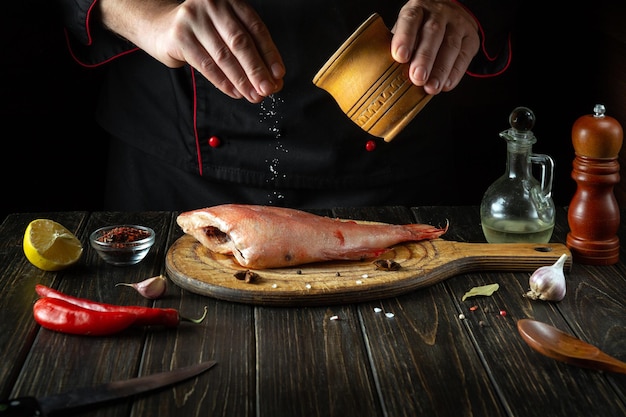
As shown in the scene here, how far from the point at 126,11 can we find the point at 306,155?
666mm

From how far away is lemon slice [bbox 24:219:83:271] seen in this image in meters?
1.78

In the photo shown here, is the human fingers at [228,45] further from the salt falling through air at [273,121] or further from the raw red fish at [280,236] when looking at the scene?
the salt falling through air at [273,121]

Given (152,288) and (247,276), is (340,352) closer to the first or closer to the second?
(247,276)

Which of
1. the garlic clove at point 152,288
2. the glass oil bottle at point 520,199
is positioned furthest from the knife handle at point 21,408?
the glass oil bottle at point 520,199

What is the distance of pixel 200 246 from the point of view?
189cm

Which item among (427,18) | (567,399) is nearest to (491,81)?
(427,18)

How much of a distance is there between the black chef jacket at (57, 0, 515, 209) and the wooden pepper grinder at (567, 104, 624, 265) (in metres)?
0.69

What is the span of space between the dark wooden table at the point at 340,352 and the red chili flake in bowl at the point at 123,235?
0.21 feet

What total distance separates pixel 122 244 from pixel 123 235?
Answer: 0.07 meters

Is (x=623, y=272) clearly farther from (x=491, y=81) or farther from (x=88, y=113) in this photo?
(x=88, y=113)

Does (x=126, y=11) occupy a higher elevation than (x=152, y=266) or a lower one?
higher

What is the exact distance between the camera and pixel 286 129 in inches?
95.7

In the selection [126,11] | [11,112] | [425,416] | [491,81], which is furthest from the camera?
[491,81]

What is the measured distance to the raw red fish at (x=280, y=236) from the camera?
1.75 metres
